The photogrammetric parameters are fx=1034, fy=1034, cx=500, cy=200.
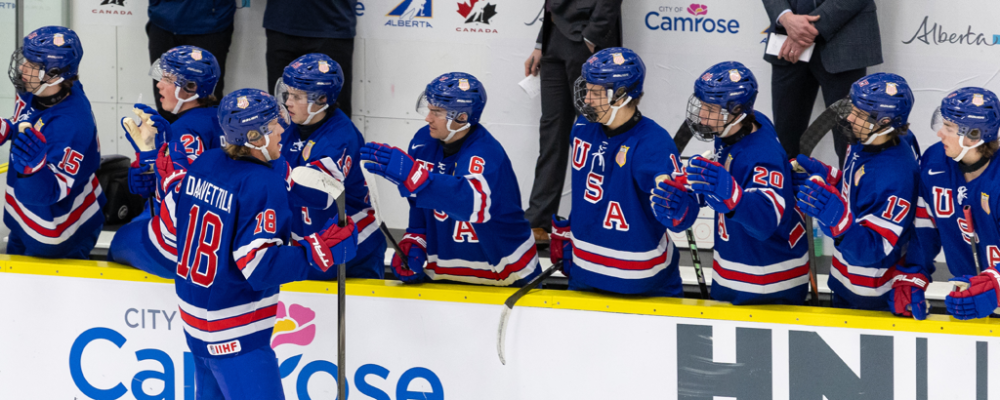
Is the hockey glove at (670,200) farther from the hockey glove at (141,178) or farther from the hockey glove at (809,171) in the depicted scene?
the hockey glove at (141,178)

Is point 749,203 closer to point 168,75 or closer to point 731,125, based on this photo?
point 731,125

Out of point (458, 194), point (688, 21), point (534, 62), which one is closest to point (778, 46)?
point (688, 21)

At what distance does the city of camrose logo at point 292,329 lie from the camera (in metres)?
3.63

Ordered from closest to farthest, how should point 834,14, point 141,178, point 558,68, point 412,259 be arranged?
point 412,259
point 141,178
point 834,14
point 558,68

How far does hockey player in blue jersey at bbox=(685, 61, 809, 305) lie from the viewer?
10.4 ft

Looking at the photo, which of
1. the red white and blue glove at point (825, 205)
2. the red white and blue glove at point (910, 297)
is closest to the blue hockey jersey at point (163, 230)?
the red white and blue glove at point (825, 205)

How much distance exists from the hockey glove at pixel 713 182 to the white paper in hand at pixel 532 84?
89.8 inches

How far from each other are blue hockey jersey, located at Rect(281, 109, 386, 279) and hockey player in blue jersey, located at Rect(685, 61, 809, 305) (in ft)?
4.15

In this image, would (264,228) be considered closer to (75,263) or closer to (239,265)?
(239,265)

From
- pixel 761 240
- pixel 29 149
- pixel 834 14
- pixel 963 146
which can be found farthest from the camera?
pixel 834 14

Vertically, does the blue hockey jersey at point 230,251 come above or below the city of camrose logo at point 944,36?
below

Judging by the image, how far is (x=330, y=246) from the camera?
10.1 feet

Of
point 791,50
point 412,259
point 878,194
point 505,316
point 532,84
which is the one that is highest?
point 791,50

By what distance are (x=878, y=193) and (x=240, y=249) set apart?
192 centimetres
